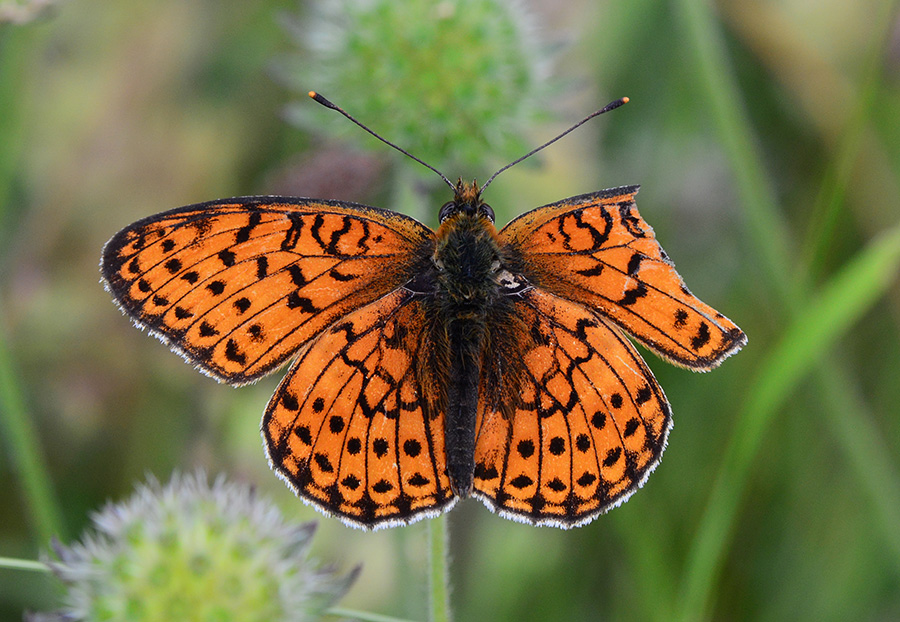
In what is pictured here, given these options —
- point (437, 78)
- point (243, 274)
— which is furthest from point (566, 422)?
point (437, 78)

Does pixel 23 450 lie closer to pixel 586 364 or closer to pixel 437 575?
pixel 437 575

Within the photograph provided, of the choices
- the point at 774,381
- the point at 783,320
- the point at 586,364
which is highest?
the point at 783,320

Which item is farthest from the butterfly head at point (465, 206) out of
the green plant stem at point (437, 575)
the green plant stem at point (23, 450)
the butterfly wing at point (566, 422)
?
the green plant stem at point (23, 450)

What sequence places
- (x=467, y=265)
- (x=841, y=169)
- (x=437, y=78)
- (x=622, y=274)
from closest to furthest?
(x=622, y=274) < (x=467, y=265) < (x=437, y=78) < (x=841, y=169)

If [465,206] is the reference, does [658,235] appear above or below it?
above

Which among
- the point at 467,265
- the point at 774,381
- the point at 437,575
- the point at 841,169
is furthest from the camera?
the point at 841,169

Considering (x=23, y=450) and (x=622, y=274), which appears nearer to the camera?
(x=622, y=274)

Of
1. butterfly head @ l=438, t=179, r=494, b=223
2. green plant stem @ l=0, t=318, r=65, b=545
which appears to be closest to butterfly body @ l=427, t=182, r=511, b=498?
butterfly head @ l=438, t=179, r=494, b=223

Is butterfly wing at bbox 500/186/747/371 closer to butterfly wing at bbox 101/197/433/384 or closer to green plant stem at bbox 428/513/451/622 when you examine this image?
butterfly wing at bbox 101/197/433/384
